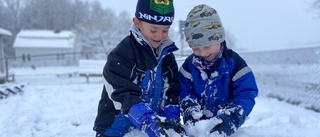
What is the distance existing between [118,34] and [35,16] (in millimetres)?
29795

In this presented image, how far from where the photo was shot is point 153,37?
77.7 inches

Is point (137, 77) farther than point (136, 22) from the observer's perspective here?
No

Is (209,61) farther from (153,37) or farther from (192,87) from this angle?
(153,37)

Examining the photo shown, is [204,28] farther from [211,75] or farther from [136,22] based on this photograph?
[136,22]

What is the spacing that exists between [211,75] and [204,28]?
339 mm

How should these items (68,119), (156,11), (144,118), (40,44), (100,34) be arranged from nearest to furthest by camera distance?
(144,118) < (156,11) < (68,119) < (100,34) < (40,44)

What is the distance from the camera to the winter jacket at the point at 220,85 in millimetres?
1989

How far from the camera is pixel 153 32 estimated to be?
197 cm

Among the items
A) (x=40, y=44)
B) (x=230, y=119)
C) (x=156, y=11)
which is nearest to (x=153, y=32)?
(x=156, y=11)

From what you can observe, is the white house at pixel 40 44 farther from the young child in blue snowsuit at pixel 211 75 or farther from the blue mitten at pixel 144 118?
the blue mitten at pixel 144 118

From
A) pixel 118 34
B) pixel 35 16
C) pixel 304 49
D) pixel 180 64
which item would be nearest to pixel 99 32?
pixel 118 34

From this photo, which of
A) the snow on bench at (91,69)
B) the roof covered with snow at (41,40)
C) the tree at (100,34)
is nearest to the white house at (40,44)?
the roof covered with snow at (41,40)

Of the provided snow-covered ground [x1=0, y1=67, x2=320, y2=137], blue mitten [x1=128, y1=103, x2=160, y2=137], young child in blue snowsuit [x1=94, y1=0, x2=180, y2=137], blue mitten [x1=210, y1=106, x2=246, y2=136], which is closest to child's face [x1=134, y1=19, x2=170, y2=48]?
young child in blue snowsuit [x1=94, y1=0, x2=180, y2=137]

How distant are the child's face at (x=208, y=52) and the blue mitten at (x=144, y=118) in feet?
1.92
